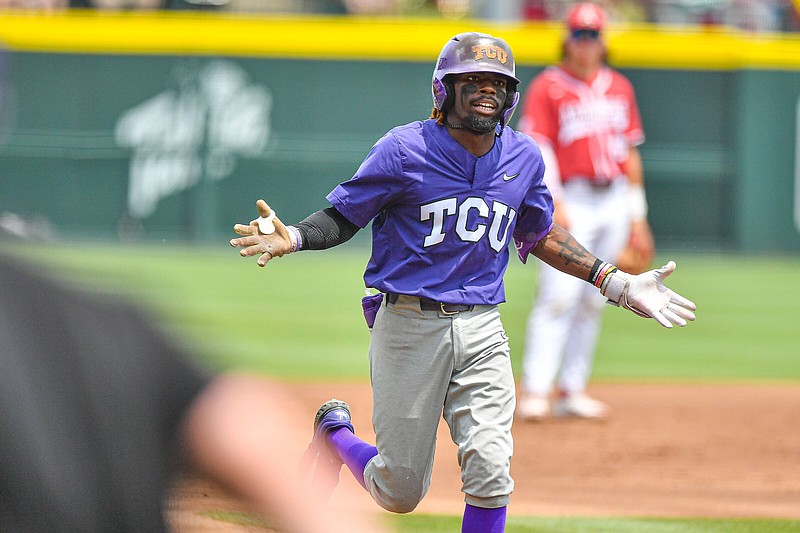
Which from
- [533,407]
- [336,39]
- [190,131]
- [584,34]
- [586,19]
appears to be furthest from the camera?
[190,131]

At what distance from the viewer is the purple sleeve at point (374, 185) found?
14.9 ft

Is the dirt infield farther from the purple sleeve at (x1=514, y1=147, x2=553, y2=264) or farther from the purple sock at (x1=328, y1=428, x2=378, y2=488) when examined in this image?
the purple sleeve at (x1=514, y1=147, x2=553, y2=264)

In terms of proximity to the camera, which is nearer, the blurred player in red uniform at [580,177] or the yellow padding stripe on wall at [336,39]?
the blurred player in red uniform at [580,177]

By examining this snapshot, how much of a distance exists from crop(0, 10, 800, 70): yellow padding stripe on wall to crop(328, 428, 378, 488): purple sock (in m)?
14.4

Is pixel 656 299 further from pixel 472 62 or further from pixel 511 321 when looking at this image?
pixel 511 321

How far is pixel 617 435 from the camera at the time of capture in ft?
26.2

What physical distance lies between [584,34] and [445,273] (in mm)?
3938

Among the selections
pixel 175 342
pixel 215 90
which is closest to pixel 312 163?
pixel 215 90

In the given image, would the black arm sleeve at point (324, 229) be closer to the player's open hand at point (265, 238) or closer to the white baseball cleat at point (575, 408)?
the player's open hand at point (265, 238)

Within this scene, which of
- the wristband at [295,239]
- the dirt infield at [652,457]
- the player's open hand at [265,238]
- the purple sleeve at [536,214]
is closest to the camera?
the player's open hand at [265,238]

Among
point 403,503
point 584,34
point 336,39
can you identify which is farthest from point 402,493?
point 336,39

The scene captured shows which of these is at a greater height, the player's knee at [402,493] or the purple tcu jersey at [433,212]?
the purple tcu jersey at [433,212]

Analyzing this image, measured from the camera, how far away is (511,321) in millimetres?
13047

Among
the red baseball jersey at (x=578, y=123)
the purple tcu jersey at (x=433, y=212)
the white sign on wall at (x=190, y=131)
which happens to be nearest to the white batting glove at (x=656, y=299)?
the purple tcu jersey at (x=433, y=212)
